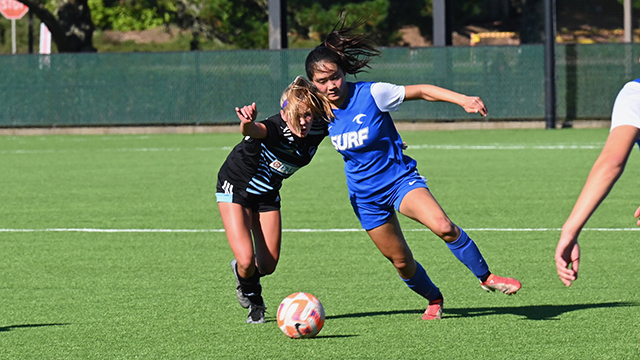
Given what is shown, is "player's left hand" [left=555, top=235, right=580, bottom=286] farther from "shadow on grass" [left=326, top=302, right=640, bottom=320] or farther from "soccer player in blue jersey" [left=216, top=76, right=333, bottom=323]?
"shadow on grass" [left=326, top=302, right=640, bottom=320]

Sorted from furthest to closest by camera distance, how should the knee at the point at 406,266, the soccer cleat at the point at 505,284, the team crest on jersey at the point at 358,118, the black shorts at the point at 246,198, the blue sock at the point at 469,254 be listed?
the black shorts at the point at 246,198 < the knee at the point at 406,266 < the team crest on jersey at the point at 358,118 < the blue sock at the point at 469,254 < the soccer cleat at the point at 505,284

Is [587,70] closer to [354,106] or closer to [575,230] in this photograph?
[354,106]

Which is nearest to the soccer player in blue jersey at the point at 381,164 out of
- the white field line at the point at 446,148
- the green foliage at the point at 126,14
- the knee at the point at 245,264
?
the knee at the point at 245,264

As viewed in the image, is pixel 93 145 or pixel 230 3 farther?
pixel 230 3

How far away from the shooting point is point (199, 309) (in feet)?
21.1

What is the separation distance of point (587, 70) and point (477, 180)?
1055 cm

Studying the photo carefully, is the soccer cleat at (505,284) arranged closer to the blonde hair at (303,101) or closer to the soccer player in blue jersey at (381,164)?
the soccer player in blue jersey at (381,164)

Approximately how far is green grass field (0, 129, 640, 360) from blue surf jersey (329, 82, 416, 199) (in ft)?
2.97

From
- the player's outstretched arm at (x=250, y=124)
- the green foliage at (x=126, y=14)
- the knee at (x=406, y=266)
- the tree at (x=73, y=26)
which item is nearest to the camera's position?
the player's outstretched arm at (x=250, y=124)

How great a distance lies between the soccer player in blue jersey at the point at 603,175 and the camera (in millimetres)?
2904

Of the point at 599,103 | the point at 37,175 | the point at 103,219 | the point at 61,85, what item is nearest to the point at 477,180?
the point at 103,219

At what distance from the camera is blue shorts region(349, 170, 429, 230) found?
5.84 meters

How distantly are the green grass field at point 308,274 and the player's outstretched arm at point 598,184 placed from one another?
2.27m

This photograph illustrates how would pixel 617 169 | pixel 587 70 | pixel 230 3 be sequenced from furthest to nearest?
pixel 230 3 < pixel 587 70 < pixel 617 169
